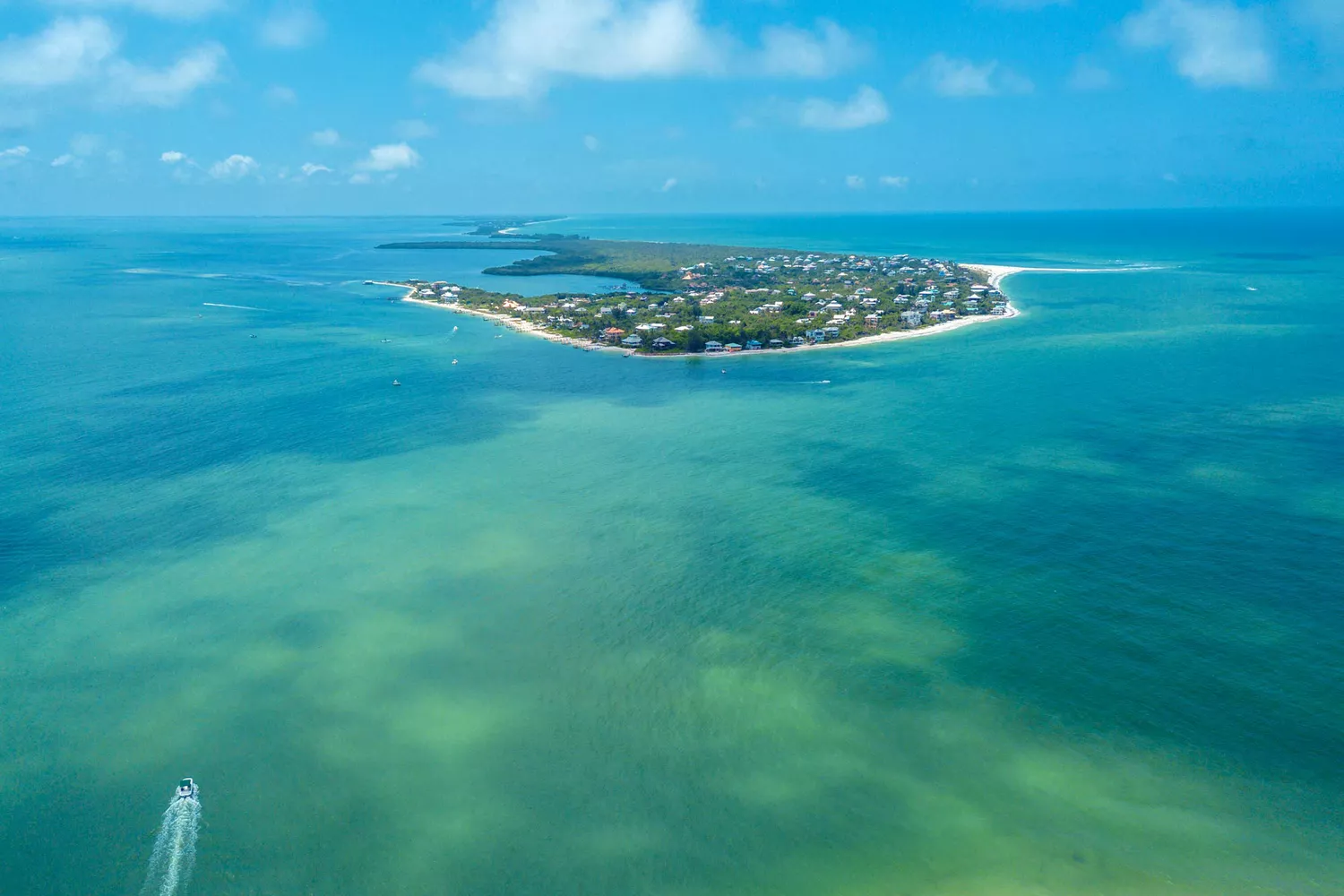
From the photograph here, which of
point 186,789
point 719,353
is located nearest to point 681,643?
point 186,789

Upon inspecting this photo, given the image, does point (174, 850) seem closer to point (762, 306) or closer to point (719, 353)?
point (719, 353)

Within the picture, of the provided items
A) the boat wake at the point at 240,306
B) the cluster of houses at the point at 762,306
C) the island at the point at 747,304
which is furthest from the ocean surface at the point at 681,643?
A: the boat wake at the point at 240,306

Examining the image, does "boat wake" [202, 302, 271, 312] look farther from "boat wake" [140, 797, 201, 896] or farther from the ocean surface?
"boat wake" [140, 797, 201, 896]

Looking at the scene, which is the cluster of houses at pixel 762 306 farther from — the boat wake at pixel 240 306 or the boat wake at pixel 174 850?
the boat wake at pixel 174 850

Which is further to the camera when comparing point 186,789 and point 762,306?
point 762,306

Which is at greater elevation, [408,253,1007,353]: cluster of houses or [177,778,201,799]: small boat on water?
[408,253,1007,353]: cluster of houses

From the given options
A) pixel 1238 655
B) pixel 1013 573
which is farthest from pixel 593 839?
Answer: pixel 1238 655

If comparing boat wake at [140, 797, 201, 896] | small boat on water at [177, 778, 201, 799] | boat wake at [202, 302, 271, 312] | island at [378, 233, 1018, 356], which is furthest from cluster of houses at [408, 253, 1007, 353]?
boat wake at [140, 797, 201, 896]
